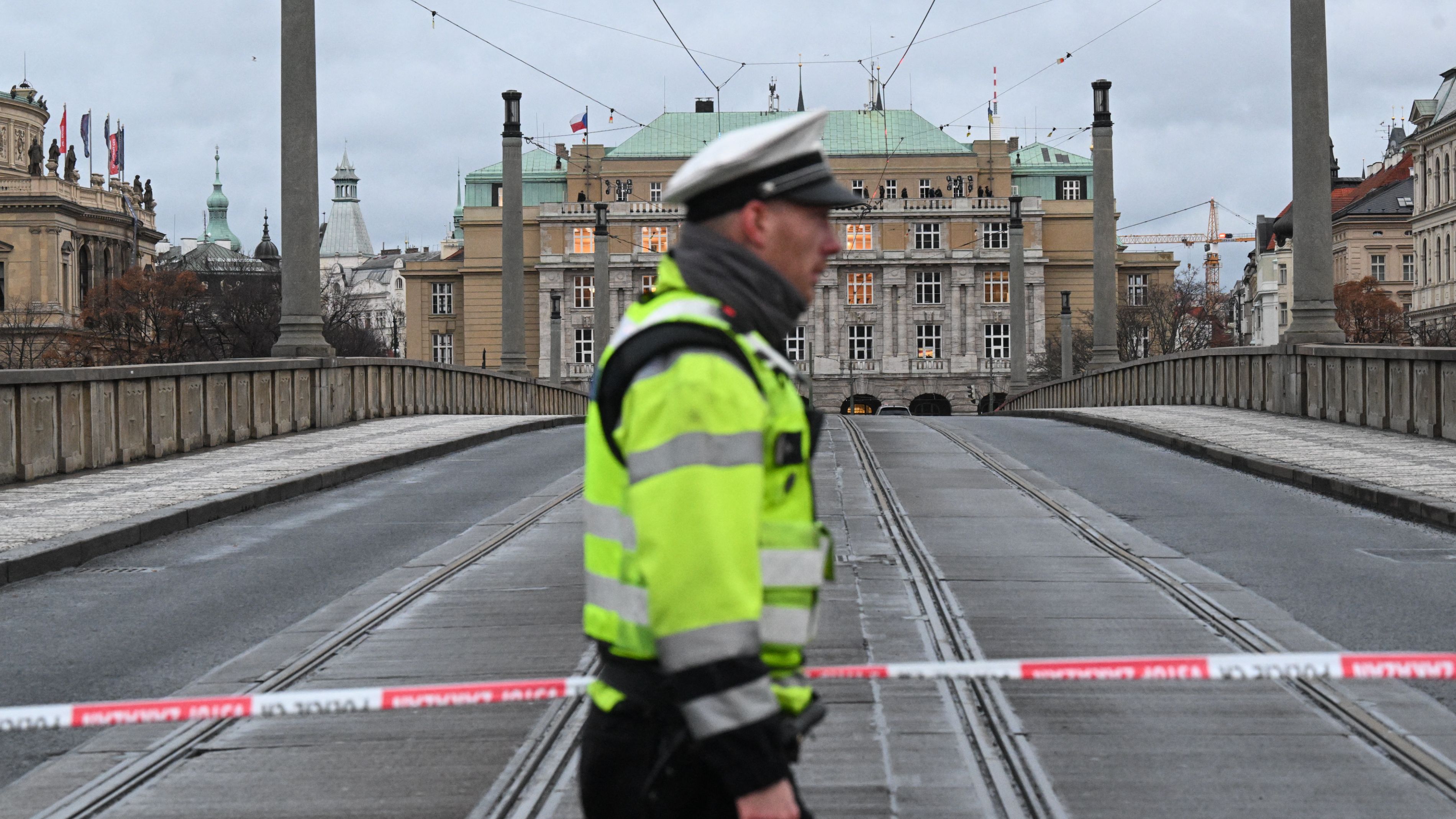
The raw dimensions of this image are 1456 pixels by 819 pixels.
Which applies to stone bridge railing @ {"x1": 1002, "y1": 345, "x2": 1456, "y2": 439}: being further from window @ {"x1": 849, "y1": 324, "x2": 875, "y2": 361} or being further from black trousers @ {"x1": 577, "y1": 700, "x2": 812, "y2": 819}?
window @ {"x1": 849, "y1": 324, "x2": 875, "y2": 361}

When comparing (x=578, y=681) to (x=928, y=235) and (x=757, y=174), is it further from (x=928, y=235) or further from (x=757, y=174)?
(x=928, y=235)

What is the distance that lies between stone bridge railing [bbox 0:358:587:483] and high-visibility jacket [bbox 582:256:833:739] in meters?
13.2

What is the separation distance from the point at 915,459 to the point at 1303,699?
13.1 meters

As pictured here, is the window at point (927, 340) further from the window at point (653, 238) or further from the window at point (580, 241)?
the window at point (580, 241)

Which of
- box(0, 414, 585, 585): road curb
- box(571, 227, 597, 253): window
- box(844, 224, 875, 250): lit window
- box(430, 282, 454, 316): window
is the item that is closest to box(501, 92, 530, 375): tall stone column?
box(0, 414, 585, 585): road curb

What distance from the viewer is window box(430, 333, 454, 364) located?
11094 centimetres

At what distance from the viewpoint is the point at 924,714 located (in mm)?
6402

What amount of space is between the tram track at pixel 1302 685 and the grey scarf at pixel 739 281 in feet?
11.8

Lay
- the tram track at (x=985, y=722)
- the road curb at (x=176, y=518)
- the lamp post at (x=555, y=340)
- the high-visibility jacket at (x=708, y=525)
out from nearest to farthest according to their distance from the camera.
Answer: the high-visibility jacket at (x=708, y=525)
the tram track at (x=985, y=722)
the road curb at (x=176, y=518)
the lamp post at (x=555, y=340)

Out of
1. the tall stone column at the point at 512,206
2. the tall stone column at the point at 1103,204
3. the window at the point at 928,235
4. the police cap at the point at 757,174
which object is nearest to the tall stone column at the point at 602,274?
the tall stone column at the point at 512,206

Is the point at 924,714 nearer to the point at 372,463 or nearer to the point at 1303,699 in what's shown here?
the point at 1303,699

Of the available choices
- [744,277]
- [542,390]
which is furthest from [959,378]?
[744,277]

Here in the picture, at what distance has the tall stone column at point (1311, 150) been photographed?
71.1ft

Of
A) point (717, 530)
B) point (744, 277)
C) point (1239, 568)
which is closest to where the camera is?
point (717, 530)
